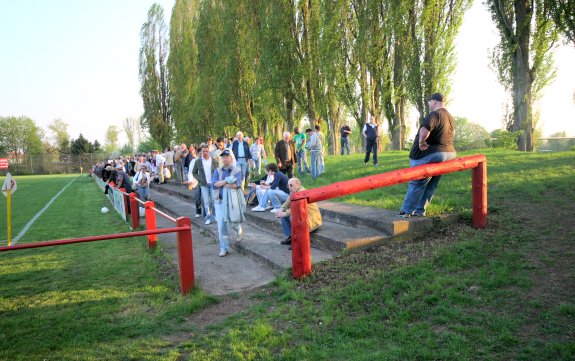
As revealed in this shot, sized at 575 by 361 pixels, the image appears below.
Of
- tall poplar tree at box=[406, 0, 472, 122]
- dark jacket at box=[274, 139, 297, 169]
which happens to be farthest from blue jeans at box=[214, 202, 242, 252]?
tall poplar tree at box=[406, 0, 472, 122]

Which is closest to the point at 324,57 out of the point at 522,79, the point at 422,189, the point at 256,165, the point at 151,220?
the point at 256,165

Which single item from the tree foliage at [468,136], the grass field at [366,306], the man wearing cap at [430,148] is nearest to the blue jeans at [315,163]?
A: the grass field at [366,306]

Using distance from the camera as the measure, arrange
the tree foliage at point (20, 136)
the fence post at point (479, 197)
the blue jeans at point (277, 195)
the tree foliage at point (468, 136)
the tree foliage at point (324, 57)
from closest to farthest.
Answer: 1. the fence post at point (479, 197)
2. the blue jeans at point (277, 195)
3. the tree foliage at point (324, 57)
4. the tree foliage at point (468, 136)
5. the tree foliage at point (20, 136)

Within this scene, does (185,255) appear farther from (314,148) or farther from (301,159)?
(301,159)

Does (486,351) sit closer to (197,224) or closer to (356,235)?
(356,235)

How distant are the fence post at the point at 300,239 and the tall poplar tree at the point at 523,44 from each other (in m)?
12.3

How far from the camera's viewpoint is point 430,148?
20.5ft

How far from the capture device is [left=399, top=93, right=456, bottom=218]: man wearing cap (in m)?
6.01

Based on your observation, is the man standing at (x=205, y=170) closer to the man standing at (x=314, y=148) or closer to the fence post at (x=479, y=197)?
the man standing at (x=314, y=148)

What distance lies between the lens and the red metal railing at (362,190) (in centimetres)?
534

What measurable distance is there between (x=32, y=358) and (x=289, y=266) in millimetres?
3167

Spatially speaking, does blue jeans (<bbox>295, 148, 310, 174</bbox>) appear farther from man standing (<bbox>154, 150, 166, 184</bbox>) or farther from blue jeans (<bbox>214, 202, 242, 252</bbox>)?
man standing (<bbox>154, 150, 166, 184</bbox>)

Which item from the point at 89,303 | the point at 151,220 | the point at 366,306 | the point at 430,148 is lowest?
the point at 89,303

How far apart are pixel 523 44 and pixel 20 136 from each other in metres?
92.6
